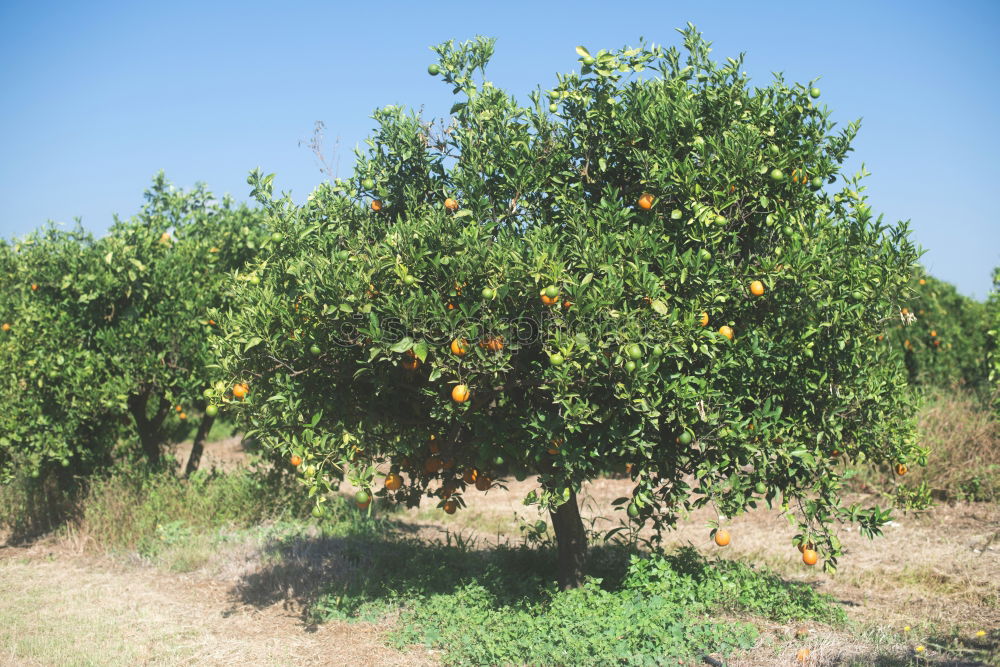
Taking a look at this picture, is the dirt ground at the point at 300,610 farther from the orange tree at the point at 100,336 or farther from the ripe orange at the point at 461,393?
the ripe orange at the point at 461,393

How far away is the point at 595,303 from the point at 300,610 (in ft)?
12.7

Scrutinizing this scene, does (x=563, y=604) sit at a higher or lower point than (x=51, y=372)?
lower

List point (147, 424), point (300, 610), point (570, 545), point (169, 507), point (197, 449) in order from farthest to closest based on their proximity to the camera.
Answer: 1. point (197, 449)
2. point (147, 424)
3. point (169, 507)
4. point (300, 610)
5. point (570, 545)

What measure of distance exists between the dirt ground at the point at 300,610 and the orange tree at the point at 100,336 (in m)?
1.31

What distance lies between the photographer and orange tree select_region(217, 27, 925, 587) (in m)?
4.38

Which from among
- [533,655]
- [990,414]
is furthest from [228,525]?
[990,414]

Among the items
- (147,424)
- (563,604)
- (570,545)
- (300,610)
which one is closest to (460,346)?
(563,604)

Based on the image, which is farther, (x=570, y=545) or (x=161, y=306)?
(x=161, y=306)

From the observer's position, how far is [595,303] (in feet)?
13.5

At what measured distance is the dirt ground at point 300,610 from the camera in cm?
520

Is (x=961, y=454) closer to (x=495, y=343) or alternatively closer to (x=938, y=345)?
(x=938, y=345)

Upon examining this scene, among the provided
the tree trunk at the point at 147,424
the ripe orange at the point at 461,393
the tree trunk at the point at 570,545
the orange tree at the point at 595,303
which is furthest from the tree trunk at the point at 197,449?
the ripe orange at the point at 461,393

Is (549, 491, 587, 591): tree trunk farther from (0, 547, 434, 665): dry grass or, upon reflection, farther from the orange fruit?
the orange fruit

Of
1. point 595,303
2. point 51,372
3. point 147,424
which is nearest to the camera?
point 595,303
